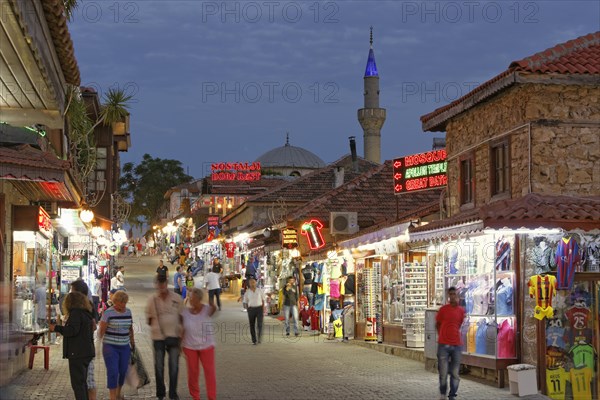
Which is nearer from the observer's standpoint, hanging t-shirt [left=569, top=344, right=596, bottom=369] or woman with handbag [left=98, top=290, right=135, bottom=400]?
woman with handbag [left=98, top=290, right=135, bottom=400]

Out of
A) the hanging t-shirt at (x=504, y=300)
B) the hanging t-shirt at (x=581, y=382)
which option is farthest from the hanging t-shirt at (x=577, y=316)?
the hanging t-shirt at (x=504, y=300)

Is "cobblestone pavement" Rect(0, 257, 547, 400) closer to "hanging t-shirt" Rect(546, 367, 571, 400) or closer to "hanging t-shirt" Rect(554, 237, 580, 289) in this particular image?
"hanging t-shirt" Rect(546, 367, 571, 400)

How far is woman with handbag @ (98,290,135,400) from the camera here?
1369 centimetres

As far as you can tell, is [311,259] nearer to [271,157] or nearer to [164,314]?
[164,314]

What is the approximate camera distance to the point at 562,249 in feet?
51.4

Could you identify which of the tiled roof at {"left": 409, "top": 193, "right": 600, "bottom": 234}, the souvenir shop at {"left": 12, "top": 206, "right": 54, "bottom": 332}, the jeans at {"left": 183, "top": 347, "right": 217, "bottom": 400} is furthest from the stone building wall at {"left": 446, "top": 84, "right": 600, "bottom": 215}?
the souvenir shop at {"left": 12, "top": 206, "right": 54, "bottom": 332}

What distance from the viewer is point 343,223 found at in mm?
32125

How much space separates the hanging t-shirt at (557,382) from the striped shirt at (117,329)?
6800 mm

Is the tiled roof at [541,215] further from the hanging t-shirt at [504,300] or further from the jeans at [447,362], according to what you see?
the jeans at [447,362]

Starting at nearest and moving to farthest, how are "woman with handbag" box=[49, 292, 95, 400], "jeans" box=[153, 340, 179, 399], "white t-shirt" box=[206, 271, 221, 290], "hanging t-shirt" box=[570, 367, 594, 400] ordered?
"woman with handbag" box=[49, 292, 95, 400]
"jeans" box=[153, 340, 179, 399]
"hanging t-shirt" box=[570, 367, 594, 400]
"white t-shirt" box=[206, 271, 221, 290]

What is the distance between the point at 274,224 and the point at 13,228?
21.2 m

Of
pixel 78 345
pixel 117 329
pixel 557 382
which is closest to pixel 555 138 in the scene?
pixel 557 382

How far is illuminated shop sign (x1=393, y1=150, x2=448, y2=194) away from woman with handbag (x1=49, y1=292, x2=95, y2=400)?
1196cm

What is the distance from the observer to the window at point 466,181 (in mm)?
21086
